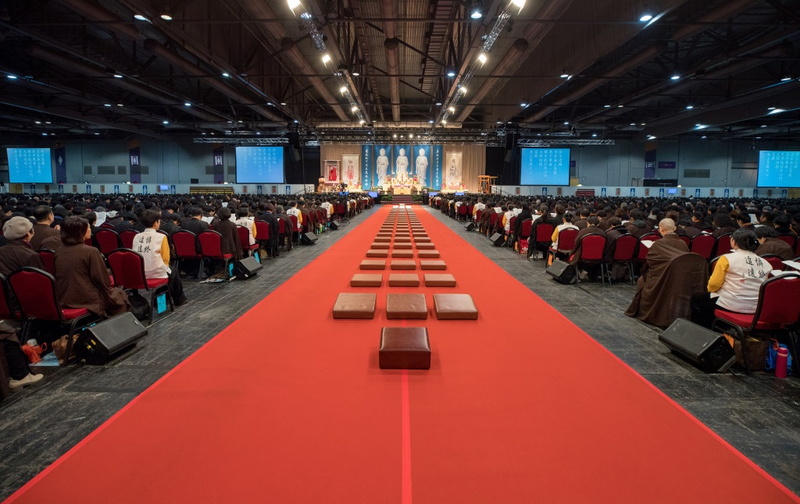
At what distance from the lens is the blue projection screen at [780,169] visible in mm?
26531

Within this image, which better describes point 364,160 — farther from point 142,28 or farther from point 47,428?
point 47,428

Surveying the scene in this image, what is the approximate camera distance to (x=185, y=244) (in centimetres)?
684

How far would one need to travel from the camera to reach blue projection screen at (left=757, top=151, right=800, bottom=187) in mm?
26531

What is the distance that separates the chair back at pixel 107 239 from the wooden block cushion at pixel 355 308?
4086mm

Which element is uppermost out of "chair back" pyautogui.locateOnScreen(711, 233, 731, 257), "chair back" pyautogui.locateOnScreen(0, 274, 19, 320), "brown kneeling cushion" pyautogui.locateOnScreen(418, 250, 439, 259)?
"chair back" pyautogui.locateOnScreen(711, 233, 731, 257)

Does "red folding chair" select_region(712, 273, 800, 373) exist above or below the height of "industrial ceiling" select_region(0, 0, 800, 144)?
below

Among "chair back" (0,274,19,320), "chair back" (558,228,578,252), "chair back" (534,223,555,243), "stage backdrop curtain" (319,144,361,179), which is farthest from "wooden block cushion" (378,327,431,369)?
"stage backdrop curtain" (319,144,361,179)

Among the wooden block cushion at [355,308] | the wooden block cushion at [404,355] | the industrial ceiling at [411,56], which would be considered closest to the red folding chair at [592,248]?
the wooden block cushion at [355,308]

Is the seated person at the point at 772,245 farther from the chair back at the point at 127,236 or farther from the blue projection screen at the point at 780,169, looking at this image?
the blue projection screen at the point at 780,169

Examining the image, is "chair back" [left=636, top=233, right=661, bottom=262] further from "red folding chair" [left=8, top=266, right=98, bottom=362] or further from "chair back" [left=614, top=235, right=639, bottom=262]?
"red folding chair" [left=8, top=266, right=98, bottom=362]

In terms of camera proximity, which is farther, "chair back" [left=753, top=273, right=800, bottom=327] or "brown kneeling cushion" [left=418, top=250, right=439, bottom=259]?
"brown kneeling cushion" [left=418, top=250, right=439, bottom=259]

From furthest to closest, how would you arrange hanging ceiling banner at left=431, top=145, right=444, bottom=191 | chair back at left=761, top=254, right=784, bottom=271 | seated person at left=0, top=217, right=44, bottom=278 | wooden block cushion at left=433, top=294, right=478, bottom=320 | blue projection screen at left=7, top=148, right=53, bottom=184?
Result: hanging ceiling banner at left=431, top=145, right=444, bottom=191 < blue projection screen at left=7, top=148, right=53, bottom=184 < wooden block cushion at left=433, top=294, right=478, bottom=320 < chair back at left=761, top=254, right=784, bottom=271 < seated person at left=0, top=217, right=44, bottom=278

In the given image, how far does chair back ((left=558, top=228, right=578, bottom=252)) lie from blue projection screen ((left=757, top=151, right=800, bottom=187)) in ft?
92.7

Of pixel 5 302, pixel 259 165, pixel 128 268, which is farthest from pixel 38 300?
pixel 259 165
